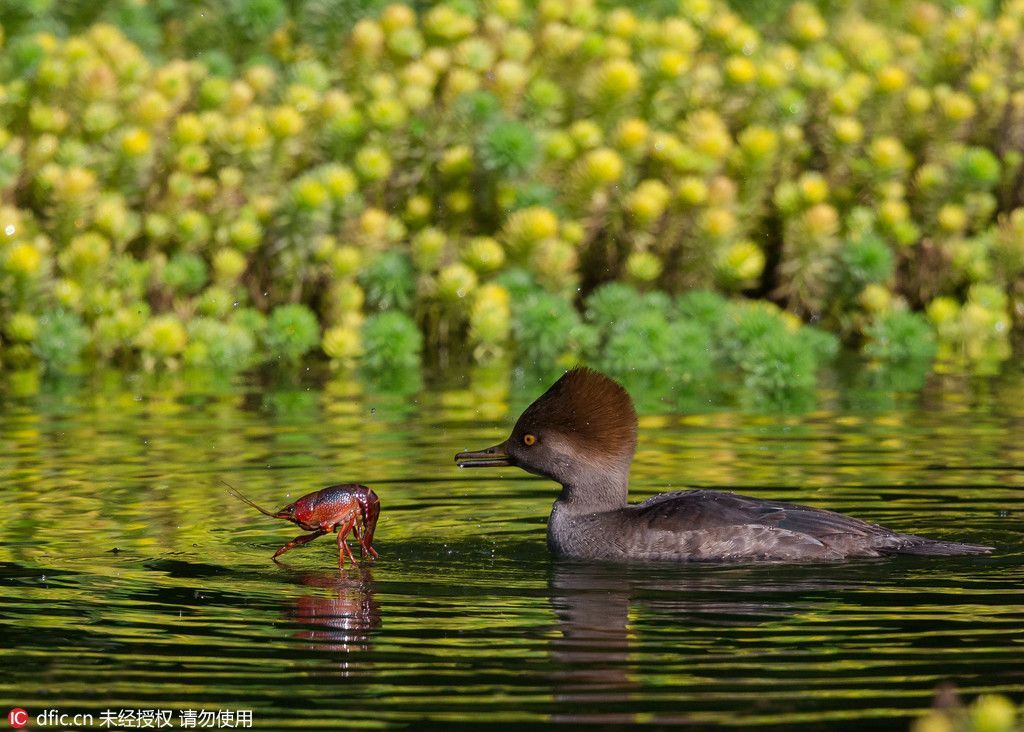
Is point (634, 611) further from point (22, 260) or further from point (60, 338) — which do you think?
point (22, 260)

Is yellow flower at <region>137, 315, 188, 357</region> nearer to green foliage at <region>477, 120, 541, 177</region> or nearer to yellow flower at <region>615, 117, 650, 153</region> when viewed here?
green foliage at <region>477, 120, 541, 177</region>

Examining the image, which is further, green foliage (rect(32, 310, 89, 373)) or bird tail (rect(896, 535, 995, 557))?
green foliage (rect(32, 310, 89, 373))

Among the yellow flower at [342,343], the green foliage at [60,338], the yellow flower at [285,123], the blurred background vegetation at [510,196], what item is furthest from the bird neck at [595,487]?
the yellow flower at [285,123]

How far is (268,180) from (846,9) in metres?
6.06

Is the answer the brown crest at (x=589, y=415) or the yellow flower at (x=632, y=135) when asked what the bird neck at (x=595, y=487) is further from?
the yellow flower at (x=632, y=135)

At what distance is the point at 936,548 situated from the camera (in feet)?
24.2

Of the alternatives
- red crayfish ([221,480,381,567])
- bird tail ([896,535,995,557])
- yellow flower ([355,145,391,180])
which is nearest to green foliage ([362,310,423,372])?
yellow flower ([355,145,391,180])

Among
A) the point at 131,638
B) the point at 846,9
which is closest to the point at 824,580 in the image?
the point at 131,638

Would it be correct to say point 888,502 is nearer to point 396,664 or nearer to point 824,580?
point 824,580

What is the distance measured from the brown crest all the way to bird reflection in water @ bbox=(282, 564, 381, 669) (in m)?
1.01

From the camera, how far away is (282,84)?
14.5 metres

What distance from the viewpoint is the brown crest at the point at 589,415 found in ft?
25.4

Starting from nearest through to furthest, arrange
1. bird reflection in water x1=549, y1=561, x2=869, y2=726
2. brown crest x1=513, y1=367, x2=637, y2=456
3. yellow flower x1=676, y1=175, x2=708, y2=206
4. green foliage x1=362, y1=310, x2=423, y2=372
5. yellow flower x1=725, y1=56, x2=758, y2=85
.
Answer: bird reflection in water x1=549, y1=561, x2=869, y2=726, brown crest x1=513, y1=367, x2=637, y2=456, green foliage x1=362, y1=310, x2=423, y2=372, yellow flower x1=676, y1=175, x2=708, y2=206, yellow flower x1=725, y1=56, x2=758, y2=85

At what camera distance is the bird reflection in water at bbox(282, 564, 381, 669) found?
606cm
